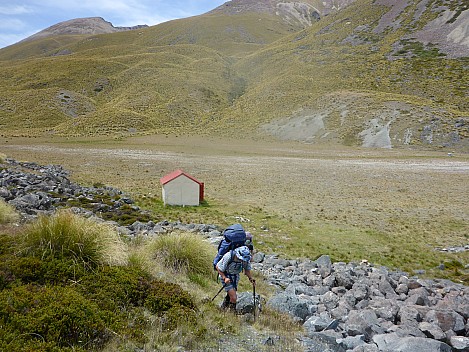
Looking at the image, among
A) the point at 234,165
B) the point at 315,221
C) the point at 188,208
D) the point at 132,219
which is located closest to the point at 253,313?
the point at 132,219

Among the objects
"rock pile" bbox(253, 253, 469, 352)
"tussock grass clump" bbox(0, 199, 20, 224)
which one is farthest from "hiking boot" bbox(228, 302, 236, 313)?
"tussock grass clump" bbox(0, 199, 20, 224)

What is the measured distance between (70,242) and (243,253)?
10.7 ft

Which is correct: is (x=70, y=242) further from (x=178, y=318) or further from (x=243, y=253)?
(x=243, y=253)

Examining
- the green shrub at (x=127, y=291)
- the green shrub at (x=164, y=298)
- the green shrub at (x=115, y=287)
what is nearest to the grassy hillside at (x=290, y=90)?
the green shrub at (x=164, y=298)

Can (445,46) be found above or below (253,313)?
above

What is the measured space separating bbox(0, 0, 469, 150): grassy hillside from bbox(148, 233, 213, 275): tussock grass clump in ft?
183

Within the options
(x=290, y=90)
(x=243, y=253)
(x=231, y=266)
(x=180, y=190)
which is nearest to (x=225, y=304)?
(x=231, y=266)

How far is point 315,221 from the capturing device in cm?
1927

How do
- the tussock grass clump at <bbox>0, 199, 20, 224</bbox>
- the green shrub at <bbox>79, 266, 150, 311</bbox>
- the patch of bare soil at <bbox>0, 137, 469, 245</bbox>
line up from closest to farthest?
1. the green shrub at <bbox>79, 266, 150, 311</bbox>
2. the tussock grass clump at <bbox>0, 199, 20, 224</bbox>
3. the patch of bare soil at <bbox>0, 137, 469, 245</bbox>

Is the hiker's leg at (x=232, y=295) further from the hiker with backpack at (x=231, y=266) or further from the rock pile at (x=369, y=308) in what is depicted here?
Answer: the rock pile at (x=369, y=308)

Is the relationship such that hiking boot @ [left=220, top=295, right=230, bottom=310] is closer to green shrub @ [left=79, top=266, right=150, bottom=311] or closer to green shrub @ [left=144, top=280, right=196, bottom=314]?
green shrub @ [left=144, top=280, right=196, bottom=314]

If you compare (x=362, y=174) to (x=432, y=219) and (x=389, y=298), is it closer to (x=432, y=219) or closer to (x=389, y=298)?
(x=432, y=219)

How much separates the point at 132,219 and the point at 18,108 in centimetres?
10037

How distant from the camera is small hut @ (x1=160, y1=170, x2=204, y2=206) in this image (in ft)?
70.1
